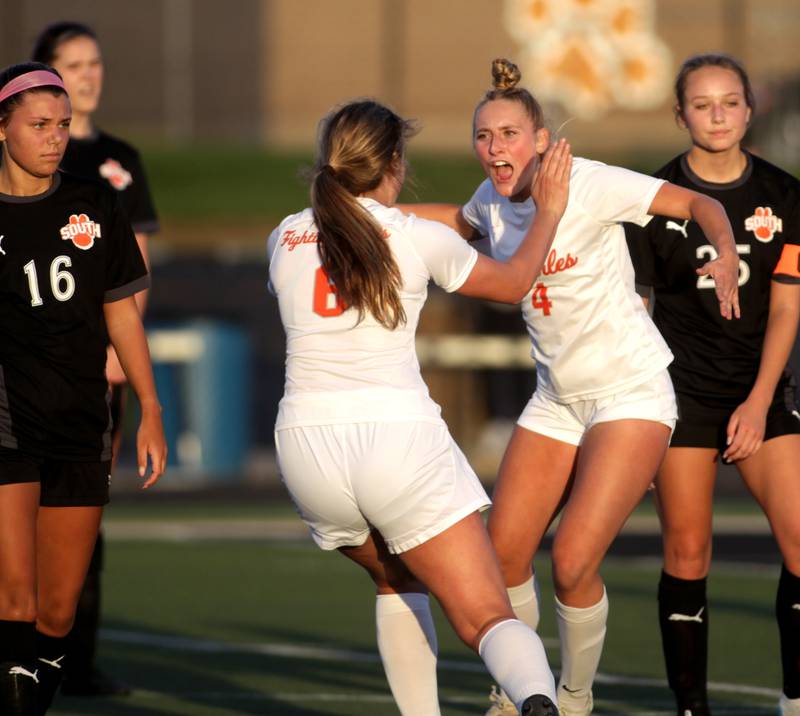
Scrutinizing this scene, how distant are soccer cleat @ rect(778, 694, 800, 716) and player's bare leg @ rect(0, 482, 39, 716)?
271 cm

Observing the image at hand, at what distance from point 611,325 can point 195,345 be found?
53.1ft

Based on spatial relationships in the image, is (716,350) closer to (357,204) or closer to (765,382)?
(765,382)

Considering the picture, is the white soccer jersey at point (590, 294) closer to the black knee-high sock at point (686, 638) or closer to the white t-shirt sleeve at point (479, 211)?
the white t-shirt sleeve at point (479, 211)

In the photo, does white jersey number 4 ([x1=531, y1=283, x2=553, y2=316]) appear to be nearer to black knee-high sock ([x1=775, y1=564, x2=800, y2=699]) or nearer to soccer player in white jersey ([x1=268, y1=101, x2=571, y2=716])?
soccer player in white jersey ([x1=268, y1=101, x2=571, y2=716])

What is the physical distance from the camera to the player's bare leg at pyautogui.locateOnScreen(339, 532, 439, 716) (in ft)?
17.4

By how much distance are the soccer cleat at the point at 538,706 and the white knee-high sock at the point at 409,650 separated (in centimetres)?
70

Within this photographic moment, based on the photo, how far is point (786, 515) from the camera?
6.04 meters

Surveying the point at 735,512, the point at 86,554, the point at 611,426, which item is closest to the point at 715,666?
the point at 611,426

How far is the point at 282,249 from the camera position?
5027 millimetres

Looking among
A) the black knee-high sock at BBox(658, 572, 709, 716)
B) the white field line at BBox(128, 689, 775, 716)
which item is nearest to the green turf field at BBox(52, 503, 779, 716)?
the white field line at BBox(128, 689, 775, 716)

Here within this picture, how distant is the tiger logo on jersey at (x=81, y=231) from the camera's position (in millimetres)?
5266

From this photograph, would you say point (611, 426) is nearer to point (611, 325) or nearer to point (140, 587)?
point (611, 325)

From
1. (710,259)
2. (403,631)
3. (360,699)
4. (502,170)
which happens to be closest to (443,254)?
(502,170)

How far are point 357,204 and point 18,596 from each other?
160 cm
